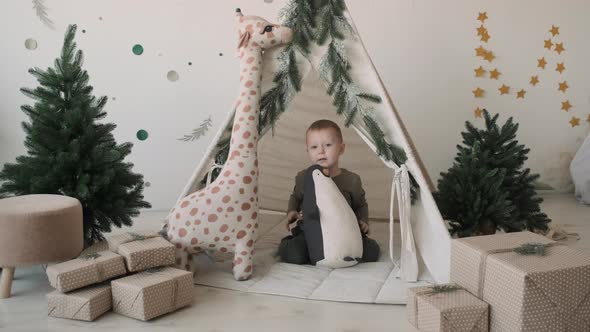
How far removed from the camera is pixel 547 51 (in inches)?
122

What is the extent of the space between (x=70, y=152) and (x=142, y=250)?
0.49 metres

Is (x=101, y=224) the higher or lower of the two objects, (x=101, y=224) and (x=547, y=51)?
the lower

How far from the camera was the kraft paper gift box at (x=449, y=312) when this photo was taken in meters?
1.49

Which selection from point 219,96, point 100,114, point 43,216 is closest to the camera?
point 43,216

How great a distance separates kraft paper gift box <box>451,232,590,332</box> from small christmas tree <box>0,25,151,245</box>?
1227 millimetres

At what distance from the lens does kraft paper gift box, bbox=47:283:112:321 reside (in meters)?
1.65

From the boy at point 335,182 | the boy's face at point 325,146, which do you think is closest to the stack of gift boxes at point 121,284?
the boy at point 335,182

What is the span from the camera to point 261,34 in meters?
1.98

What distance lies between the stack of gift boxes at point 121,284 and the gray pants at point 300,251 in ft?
1.54

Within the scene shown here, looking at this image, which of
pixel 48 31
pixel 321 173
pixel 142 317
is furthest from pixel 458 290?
pixel 48 31

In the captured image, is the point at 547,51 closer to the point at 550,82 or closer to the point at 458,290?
the point at 550,82

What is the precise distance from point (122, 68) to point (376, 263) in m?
1.54

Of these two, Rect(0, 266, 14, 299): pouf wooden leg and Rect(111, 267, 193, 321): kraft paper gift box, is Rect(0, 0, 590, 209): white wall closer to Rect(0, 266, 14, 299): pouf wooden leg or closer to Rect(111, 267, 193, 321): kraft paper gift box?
Rect(0, 266, 14, 299): pouf wooden leg

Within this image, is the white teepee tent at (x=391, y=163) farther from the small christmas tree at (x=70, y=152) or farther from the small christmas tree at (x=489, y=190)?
the small christmas tree at (x=70, y=152)
